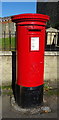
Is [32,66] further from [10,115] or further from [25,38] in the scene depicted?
[10,115]

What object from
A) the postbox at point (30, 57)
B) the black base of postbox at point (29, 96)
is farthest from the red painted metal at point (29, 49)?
the black base of postbox at point (29, 96)

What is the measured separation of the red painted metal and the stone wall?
1.49m

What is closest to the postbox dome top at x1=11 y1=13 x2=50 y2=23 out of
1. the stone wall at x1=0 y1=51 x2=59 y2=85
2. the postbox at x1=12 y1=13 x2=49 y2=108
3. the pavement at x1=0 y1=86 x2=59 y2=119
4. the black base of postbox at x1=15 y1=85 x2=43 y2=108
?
the postbox at x1=12 y1=13 x2=49 y2=108

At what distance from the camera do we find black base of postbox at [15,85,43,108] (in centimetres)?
346

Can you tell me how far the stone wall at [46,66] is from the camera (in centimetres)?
489

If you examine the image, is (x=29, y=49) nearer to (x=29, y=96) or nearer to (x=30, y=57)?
(x=30, y=57)

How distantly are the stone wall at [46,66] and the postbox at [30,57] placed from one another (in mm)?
1493

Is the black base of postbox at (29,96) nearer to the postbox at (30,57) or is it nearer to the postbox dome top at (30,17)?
the postbox at (30,57)

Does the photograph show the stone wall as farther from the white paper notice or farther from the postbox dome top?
the postbox dome top

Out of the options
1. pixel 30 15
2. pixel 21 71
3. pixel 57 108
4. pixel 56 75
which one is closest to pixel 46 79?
pixel 56 75

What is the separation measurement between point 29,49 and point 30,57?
199 mm

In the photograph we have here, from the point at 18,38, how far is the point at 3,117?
1.95 m

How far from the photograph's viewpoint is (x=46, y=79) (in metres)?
5.17

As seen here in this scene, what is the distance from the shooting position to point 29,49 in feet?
10.7
